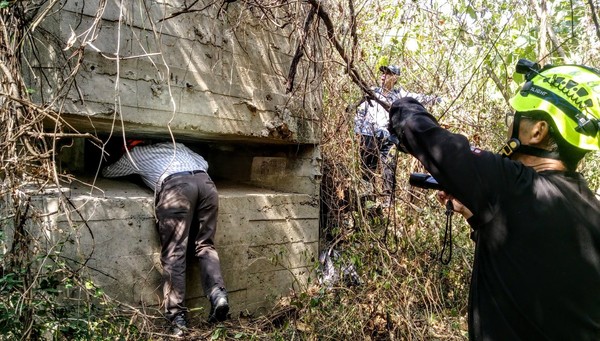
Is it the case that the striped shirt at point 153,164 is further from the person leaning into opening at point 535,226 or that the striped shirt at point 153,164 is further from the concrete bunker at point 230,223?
the person leaning into opening at point 535,226

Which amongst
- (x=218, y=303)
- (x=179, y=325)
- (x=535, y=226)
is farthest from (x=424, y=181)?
(x=179, y=325)

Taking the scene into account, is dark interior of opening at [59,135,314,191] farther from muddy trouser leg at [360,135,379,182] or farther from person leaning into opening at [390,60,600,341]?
person leaning into opening at [390,60,600,341]

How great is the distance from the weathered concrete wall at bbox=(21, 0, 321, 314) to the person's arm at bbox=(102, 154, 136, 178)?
7 centimetres

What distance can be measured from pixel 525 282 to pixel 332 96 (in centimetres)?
313

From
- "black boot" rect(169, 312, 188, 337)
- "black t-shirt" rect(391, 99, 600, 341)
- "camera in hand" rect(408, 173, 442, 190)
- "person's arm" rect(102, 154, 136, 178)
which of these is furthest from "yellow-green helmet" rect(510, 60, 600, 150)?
"person's arm" rect(102, 154, 136, 178)

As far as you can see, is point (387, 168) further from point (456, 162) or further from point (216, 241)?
point (456, 162)

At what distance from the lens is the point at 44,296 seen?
2400 mm

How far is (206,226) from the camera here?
3.52 metres

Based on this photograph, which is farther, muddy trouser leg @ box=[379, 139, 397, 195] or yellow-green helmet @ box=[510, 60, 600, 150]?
muddy trouser leg @ box=[379, 139, 397, 195]

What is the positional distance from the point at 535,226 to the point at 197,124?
2738 millimetres

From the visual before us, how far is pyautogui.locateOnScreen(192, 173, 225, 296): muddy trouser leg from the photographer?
135 inches

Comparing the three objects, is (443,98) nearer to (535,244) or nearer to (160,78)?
(160,78)

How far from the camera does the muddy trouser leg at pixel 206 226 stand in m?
3.43

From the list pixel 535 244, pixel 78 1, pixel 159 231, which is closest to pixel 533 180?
pixel 535 244
